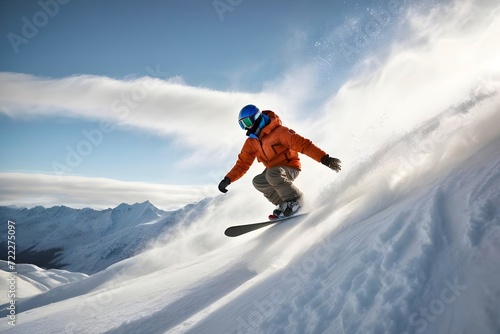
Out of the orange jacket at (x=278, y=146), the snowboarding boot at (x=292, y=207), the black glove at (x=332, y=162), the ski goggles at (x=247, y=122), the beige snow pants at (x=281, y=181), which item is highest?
the ski goggles at (x=247, y=122)

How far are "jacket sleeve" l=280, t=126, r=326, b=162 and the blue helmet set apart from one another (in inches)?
28.0

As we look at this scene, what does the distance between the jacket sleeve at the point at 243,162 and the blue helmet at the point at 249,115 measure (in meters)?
0.88

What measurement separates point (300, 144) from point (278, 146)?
1.99ft

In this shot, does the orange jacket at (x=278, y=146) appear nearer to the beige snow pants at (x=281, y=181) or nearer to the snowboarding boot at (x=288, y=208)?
the beige snow pants at (x=281, y=181)

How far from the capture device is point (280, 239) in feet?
17.1

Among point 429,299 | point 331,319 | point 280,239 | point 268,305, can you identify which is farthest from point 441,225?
point 280,239

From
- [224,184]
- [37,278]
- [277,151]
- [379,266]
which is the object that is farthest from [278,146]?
[37,278]

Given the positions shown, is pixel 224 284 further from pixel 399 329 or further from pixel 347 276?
pixel 399 329

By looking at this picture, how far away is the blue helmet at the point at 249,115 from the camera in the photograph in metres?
6.73

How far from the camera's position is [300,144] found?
21.3 feet

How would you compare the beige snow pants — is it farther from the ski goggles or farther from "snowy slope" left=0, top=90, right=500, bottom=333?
"snowy slope" left=0, top=90, right=500, bottom=333

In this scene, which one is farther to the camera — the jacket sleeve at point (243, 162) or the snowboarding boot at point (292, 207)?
the jacket sleeve at point (243, 162)

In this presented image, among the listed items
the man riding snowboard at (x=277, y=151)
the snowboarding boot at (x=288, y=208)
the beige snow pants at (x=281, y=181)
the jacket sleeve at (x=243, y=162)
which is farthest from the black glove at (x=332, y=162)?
the jacket sleeve at (x=243, y=162)

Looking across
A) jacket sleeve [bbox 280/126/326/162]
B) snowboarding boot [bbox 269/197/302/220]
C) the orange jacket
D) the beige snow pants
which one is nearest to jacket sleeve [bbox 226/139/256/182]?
the orange jacket
